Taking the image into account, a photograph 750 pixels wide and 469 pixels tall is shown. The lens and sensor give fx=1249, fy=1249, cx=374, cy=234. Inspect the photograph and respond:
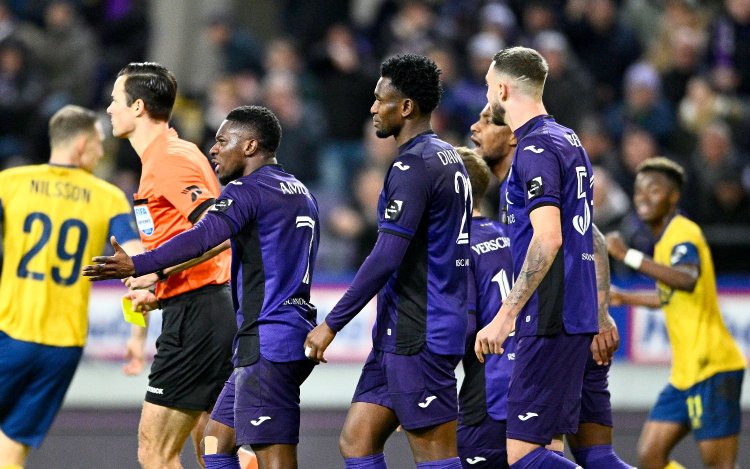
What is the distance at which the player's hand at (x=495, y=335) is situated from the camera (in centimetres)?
582

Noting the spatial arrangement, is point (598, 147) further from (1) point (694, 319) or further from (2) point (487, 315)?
(2) point (487, 315)

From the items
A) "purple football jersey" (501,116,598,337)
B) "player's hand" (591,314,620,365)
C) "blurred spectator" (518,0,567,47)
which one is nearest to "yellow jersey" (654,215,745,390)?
"player's hand" (591,314,620,365)

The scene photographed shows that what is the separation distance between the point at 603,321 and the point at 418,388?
141 cm

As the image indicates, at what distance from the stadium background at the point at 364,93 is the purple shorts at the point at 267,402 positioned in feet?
18.7

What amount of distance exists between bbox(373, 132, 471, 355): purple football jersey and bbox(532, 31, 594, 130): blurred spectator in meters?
8.72

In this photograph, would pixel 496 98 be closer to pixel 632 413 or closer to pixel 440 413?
pixel 440 413

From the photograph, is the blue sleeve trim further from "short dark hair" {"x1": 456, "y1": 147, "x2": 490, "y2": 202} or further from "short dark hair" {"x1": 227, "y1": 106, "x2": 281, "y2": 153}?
"short dark hair" {"x1": 227, "y1": 106, "x2": 281, "y2": 153}

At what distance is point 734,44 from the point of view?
1623cm

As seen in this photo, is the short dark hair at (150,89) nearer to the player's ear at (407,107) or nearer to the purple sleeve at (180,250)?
the purple sleeve at (180,250)

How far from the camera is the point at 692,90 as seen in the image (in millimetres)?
15609

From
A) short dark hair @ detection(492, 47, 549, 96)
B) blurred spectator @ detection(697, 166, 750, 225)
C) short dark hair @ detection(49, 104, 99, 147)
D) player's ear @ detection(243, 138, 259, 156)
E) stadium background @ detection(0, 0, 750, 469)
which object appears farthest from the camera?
blurred spectator @ detection(697, 166, 750, 225)

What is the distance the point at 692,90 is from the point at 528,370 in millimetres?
10267

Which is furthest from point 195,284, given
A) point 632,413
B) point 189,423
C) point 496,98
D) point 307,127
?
point 307,127

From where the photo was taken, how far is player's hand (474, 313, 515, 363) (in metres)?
5.82
